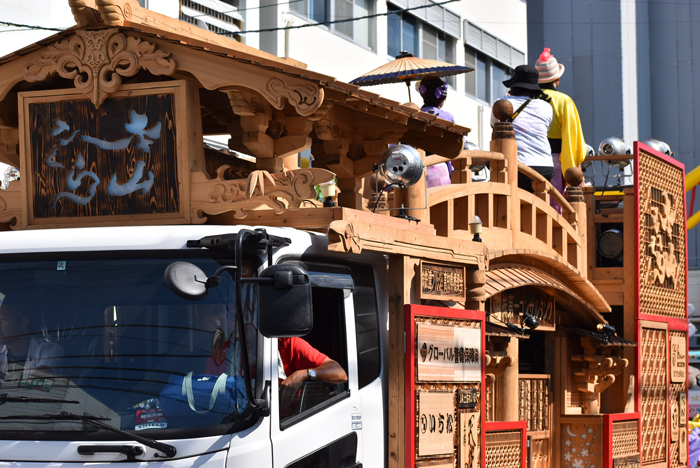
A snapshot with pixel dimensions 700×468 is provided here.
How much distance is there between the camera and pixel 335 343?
5430 mm

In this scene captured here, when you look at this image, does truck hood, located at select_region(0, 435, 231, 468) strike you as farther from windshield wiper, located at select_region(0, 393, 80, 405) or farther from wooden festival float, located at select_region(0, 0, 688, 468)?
wooden festival float, located at select_region(0, 0, 688, 468)

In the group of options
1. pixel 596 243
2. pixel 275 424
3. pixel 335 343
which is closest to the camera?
pixel 275 424

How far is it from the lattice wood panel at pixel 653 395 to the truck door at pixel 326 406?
6330mm

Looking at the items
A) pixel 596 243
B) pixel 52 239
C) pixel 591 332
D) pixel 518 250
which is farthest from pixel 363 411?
pixel 596 243

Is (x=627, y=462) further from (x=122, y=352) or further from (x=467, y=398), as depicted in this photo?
(x=122, y=352)

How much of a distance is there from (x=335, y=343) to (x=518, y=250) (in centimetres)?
417

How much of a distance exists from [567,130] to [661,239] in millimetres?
1723

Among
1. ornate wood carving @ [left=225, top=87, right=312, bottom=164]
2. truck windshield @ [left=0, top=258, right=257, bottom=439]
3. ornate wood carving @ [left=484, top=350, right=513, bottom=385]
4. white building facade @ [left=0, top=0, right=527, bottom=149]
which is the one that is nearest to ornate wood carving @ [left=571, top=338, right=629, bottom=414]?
ornate wood carving @ [left=484, top=350, right=513, bottom=385]

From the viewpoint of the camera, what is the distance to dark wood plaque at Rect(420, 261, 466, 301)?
609cm

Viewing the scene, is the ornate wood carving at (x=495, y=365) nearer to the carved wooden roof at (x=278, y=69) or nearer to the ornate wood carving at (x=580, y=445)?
the ornate wood carving at (x=580, y=445)

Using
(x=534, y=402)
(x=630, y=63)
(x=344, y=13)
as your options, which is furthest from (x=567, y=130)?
(x=630, y=63)

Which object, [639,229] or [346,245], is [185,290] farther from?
[639,229]

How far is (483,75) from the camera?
3131 cm

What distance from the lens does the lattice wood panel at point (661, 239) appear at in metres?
10.9
